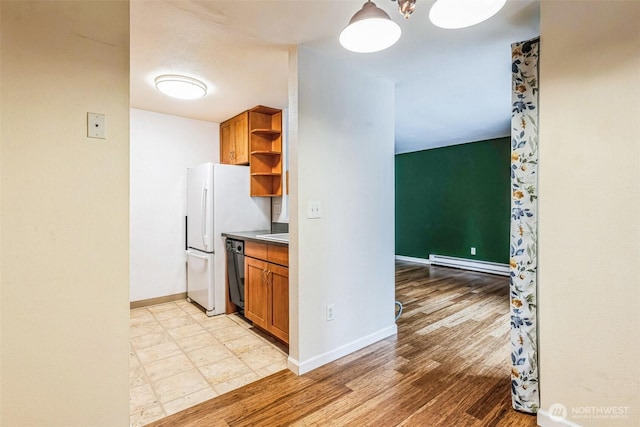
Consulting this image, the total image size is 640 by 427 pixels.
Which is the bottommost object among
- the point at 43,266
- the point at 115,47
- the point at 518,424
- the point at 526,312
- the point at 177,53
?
the point at 518,424

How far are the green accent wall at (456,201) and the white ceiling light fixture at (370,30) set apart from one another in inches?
176

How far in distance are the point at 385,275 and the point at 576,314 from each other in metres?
1.44

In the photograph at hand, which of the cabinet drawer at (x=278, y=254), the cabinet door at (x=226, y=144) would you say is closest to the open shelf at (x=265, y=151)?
the cabinet door at (x=226, y=144)

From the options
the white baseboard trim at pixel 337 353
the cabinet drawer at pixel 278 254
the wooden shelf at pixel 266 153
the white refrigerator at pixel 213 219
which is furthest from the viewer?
the wooden shelf at pixel 266 153

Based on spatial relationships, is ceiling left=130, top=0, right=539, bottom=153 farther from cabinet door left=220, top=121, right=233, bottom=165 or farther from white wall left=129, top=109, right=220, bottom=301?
cabinet door left=220, top=121, right=233, bottom=165

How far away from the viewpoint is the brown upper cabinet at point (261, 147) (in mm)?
3619

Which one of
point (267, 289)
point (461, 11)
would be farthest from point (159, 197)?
point (461, 11)

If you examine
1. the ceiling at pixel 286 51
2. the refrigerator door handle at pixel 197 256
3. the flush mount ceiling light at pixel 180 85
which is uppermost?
the ceiling at pixel 286 51

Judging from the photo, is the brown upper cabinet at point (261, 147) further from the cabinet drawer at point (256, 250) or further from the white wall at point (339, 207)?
the white wall at point (339, 207)

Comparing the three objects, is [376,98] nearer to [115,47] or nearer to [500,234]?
[115,47]

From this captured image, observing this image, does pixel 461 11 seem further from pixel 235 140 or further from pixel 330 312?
pixel 235 140

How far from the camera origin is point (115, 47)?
4.60 feet

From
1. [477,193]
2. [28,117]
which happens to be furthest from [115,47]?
[477,193]

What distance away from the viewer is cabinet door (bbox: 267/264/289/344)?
2498mm
